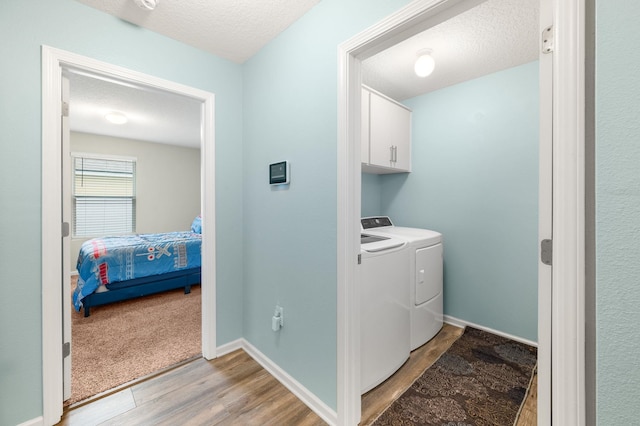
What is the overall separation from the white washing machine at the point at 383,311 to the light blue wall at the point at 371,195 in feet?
3.37

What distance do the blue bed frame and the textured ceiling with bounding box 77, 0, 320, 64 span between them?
9.05ft

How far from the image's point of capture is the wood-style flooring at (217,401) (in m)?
1.47

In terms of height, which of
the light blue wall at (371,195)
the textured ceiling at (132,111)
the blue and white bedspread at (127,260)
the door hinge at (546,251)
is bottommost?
the blue and white bedspread at (127,260)

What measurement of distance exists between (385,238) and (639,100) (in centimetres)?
154

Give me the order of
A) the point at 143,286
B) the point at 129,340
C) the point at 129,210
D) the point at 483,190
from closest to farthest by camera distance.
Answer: the point at 129,340, the point at 483,190, the point at 143,286, the point at 129,210

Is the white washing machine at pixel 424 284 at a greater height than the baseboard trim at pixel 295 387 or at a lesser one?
greater

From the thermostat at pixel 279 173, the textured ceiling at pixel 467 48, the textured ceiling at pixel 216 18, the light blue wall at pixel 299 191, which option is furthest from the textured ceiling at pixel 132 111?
the textured ceiling at pixel 467 48

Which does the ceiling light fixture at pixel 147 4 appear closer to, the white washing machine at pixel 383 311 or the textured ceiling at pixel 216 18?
the textured ceiling at pixel 216 18

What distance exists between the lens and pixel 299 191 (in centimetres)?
168

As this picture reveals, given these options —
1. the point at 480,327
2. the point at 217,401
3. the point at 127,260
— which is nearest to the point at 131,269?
the point at 127,260

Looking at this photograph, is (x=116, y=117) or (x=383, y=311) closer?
(x=383, y=311)

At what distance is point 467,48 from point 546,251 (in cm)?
190

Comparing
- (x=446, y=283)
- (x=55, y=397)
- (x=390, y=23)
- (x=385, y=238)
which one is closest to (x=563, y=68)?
(x=390, y=23)

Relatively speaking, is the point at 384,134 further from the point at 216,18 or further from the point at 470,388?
the point at 470,388
